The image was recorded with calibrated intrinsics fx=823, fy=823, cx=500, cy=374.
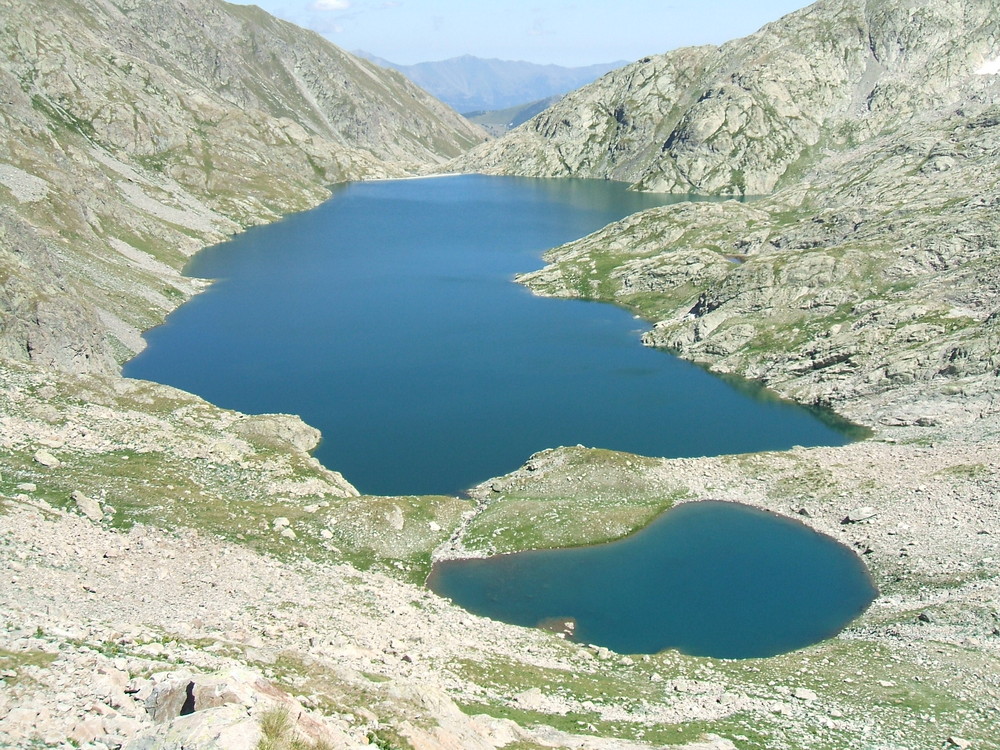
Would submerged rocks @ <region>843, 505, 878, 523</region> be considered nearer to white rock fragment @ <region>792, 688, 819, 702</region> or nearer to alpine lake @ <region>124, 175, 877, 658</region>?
alpine lake @ <region>124, 175, 877, 658</region>

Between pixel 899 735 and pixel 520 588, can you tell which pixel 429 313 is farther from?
pixel 899 735

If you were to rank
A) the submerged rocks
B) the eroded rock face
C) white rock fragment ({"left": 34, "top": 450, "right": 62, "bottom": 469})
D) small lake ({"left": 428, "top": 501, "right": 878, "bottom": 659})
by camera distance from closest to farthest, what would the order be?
small lake ({"left": 428, "top": 501, "right": 878, "bottom": 659}), white rock fragment ({"left": 34, "top": 450, "right": 62, "bottom": 469}), the submerged rocks, the eroded rock face

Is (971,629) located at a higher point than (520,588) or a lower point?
higher

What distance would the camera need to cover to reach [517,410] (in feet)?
318

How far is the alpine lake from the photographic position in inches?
2261

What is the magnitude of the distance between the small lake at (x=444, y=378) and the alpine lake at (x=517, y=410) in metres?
0.36

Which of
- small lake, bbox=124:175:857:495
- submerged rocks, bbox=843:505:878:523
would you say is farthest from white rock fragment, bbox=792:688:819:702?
small lake, bbox=124:175:857:495

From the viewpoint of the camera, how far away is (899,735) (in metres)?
37.3

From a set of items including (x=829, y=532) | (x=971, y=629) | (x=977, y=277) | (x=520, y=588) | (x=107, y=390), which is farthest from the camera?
(x=977, y=277)

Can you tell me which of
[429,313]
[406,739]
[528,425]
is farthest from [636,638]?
[429,313]

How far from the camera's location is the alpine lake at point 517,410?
188 ft

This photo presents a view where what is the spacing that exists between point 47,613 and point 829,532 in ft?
180

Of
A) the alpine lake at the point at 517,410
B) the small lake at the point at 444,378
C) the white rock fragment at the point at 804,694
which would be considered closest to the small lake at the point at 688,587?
the alpine lake at the point at 517,410

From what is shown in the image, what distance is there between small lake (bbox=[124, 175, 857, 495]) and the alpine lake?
356mm
